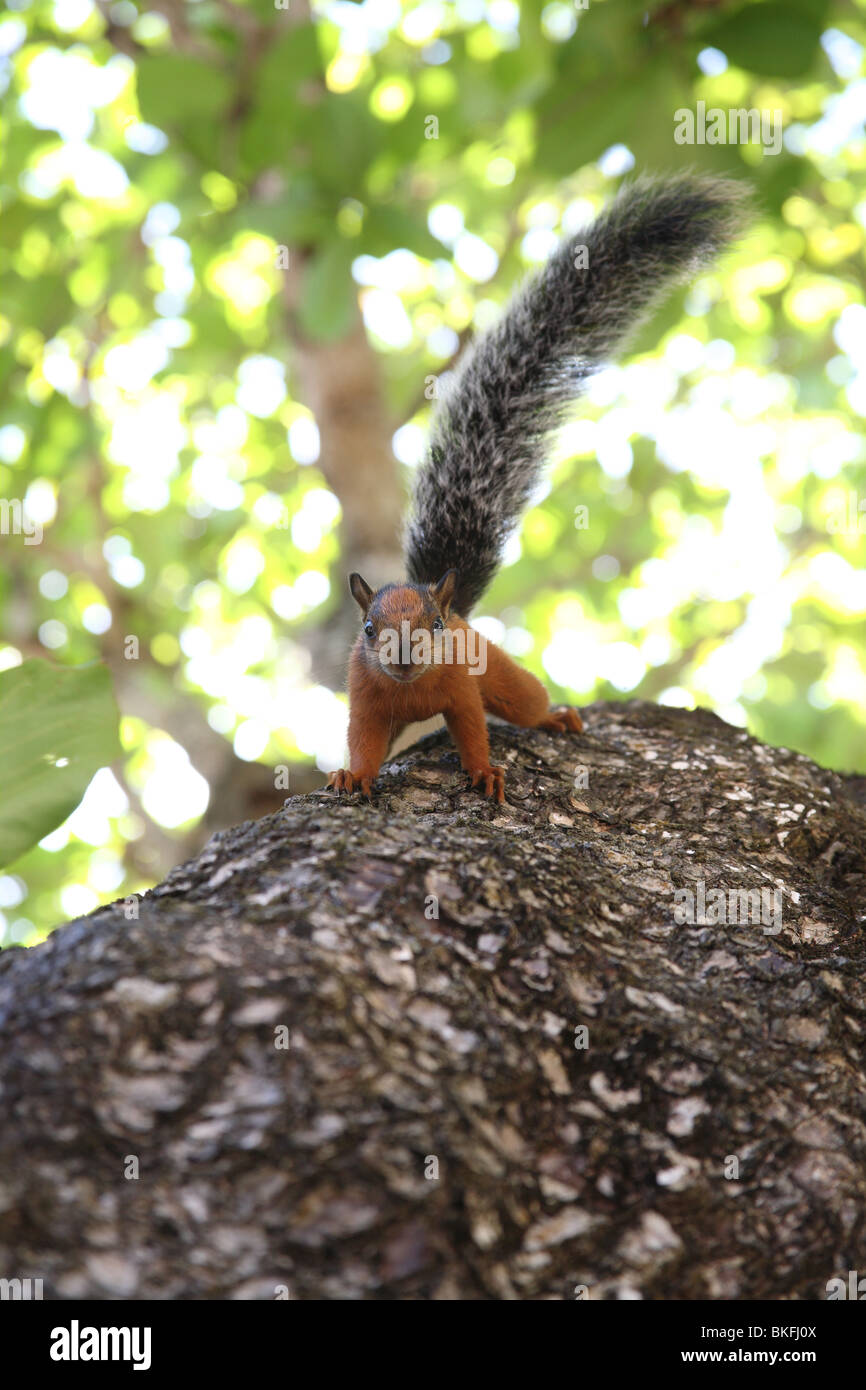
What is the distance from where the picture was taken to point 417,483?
2.69 meters

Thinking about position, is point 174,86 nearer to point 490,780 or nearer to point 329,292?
point 329,292

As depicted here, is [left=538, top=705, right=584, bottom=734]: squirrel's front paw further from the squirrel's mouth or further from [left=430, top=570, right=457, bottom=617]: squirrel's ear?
the squirrel's mouth

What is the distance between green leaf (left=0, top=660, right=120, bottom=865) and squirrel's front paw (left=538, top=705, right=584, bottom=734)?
1.12 m

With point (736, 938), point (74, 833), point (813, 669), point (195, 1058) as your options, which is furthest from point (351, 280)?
point (74, 833)

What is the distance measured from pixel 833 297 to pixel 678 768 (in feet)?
16.6

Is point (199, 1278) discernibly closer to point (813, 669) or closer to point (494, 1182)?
point (494, 1182)

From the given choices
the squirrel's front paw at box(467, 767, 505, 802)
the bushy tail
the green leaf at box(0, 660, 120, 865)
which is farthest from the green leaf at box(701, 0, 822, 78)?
the green leaf at box(0, 660, 120, 865)

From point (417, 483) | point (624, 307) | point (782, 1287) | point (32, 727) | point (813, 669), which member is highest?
point (813, 669)

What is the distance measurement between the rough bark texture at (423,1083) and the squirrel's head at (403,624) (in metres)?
0.47

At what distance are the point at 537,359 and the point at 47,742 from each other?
1524 mm

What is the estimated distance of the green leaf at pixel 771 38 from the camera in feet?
7.25

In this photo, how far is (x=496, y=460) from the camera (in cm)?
256

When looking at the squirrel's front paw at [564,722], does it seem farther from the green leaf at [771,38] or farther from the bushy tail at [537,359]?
the green leaf at [771,38]


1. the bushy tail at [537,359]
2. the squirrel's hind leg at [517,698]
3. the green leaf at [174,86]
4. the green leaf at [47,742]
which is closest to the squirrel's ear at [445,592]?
the squirrel's hind leg at [517,698]
